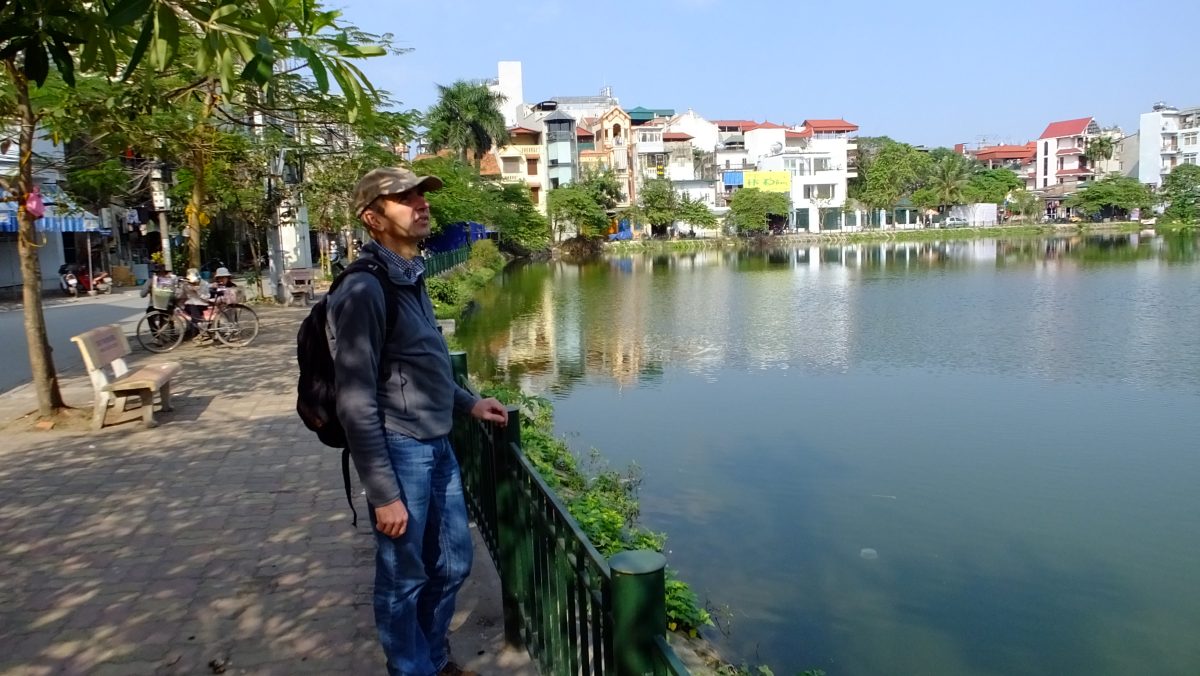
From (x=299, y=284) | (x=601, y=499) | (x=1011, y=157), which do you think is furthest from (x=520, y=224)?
(x=1011, y=157)

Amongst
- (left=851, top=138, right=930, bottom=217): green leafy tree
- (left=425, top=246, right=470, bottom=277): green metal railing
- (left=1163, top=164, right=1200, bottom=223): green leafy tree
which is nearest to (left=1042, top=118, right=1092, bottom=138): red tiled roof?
(left=1163, top=164, right=1200, bottom=223): green leafy tree

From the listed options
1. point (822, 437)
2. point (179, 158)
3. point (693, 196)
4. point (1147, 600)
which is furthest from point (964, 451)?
point (693, 196)

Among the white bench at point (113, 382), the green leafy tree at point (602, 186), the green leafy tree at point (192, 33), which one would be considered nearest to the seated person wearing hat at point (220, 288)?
the white bench at point (113, 382)

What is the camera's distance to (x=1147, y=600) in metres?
6.03

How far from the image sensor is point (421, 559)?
2.91 metres

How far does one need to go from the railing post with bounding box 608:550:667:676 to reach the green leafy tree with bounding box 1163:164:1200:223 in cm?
7899

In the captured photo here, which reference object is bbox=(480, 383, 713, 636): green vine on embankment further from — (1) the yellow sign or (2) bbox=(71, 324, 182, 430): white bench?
(1) the yellow sign

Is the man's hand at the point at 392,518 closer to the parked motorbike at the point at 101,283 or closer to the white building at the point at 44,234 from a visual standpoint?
the white building at the point at 44,234

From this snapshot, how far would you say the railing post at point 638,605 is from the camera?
1.94 metres

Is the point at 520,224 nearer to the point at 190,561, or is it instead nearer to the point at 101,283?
the point at 101,283

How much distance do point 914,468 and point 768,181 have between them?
211 ft

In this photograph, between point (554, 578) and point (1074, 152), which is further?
point (1074, 152)

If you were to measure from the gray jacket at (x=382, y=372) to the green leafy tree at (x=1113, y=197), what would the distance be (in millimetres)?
81185

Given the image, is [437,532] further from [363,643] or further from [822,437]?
[822,437]
